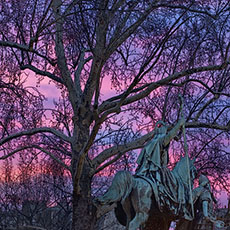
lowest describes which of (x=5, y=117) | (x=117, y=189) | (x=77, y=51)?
(x=117, y=189)

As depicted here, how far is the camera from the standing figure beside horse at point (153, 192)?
352 inches

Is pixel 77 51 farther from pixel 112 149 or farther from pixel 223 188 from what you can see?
pixel 223 188

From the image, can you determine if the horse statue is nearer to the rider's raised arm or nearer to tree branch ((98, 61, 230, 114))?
the rider's raised arm

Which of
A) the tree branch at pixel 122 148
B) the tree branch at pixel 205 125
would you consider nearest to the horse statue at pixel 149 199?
the tree branch at pixel 122 148

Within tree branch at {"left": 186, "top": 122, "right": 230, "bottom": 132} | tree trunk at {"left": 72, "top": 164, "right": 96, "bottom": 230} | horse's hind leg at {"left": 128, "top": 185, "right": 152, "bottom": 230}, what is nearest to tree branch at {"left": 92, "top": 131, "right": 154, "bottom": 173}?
tree trunk at {"left": 72, "top": 164, "right": 96, "bottom": 230}

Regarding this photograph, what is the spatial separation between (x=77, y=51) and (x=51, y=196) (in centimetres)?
757

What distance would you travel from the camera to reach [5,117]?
14391 millimetres

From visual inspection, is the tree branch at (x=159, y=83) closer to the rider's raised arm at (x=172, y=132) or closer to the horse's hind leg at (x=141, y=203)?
the rider's raised arm at (x=172, y=132)

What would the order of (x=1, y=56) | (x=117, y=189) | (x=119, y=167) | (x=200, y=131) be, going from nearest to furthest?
1. (x=117, y=189)
2. (x=1, y=56)
3. (x=200, y=131)
4. (x=119, y=167)

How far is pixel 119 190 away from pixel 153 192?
0.68 metres

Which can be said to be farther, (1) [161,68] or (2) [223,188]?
(2) [223,188]

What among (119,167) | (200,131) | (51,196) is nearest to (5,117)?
(119,167)

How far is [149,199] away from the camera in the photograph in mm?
9102

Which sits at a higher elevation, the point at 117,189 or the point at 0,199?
the point at 0,199
